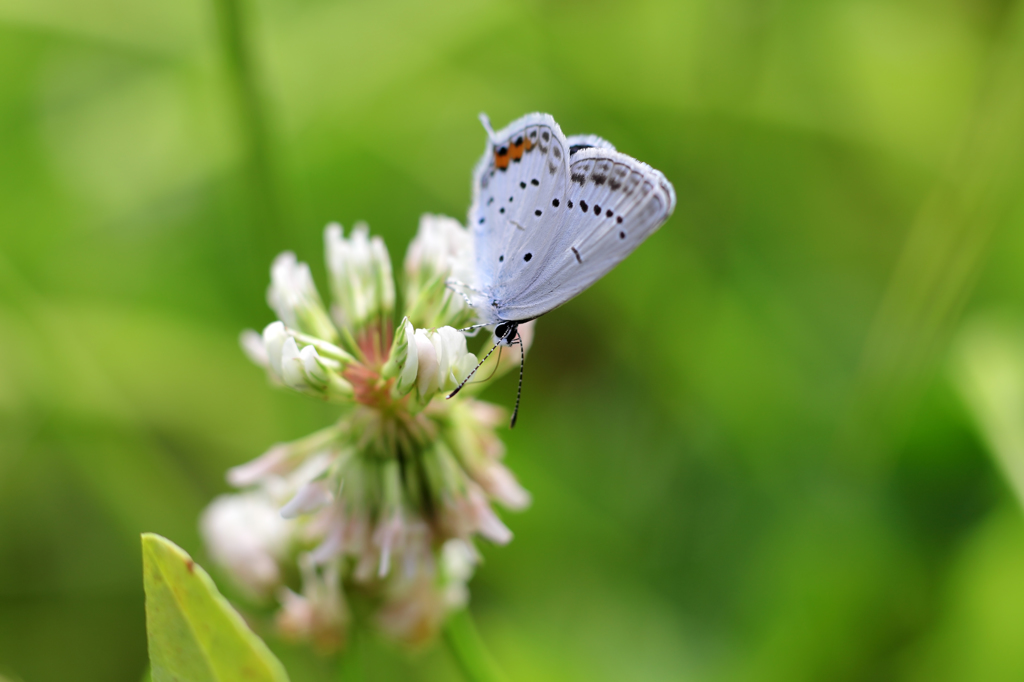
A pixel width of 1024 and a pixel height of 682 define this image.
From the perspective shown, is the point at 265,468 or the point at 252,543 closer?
the point at 265,468

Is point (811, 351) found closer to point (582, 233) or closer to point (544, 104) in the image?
point (544, 104)

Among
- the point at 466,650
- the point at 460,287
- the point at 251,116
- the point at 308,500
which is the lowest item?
the point at 466,650

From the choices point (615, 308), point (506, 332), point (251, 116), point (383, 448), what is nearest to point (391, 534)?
point (383, 448)

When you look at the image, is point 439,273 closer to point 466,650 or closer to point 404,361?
point 404,361

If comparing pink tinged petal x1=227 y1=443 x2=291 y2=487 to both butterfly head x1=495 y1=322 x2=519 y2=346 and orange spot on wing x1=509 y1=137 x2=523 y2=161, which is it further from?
orange spot on wing x1=509 y1=137 x2=523 y2=161

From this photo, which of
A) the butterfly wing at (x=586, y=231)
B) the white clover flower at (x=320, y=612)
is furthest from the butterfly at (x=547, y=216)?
the white clover flower at (x=320, y=612)

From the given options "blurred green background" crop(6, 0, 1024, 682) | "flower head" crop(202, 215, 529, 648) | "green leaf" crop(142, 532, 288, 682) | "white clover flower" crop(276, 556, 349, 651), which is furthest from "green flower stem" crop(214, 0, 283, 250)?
"green leaf" crop(142, 532, 288, 682)

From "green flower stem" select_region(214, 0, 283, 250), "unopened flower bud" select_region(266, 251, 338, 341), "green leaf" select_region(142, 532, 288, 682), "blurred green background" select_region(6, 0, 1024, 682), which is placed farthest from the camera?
"blurred green background" select_region(6, 0, 1024, 682)

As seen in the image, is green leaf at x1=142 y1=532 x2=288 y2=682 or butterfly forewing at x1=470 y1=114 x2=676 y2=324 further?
butterfly forewing at x1=470 y1=114 x2=676 y2=324
